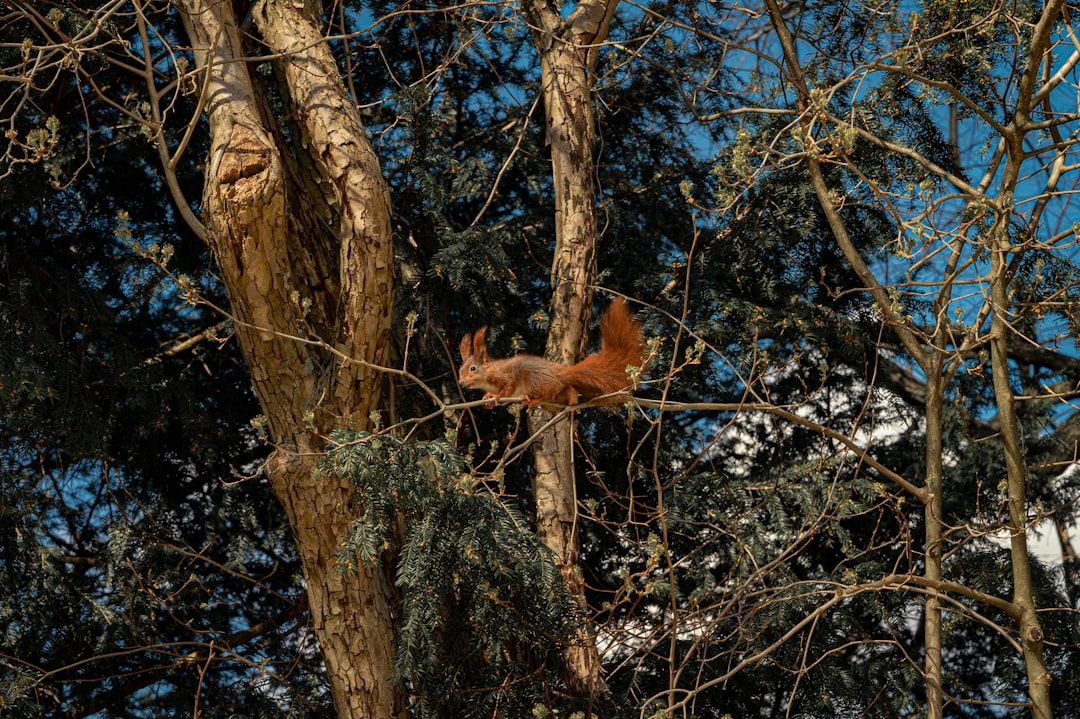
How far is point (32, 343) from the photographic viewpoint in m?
4.16

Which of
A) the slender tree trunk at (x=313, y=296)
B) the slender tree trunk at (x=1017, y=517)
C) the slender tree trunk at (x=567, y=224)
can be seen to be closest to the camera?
the slender tree trunk at (x=1017, y=517)

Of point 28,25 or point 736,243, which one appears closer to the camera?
point 28,25

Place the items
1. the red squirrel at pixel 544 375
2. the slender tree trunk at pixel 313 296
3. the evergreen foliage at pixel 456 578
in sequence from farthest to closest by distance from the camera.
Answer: the slender tree trunk at pixel 313 296
the red squirrel at pixel 544 375
the evergreen foliage at pixel 456 578

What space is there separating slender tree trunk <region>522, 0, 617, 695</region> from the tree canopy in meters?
0.01

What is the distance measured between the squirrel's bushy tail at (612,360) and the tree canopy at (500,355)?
0.15m

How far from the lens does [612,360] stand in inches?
139

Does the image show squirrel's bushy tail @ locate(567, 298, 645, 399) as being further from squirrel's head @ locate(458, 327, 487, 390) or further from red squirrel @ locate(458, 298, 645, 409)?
squirrel's head @ locate(458, 327, 487, 390)

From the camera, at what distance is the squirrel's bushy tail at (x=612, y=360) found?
11.3 ft

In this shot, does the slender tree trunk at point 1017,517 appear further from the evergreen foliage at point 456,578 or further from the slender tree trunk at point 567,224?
the slender tree trunk at point 567,224

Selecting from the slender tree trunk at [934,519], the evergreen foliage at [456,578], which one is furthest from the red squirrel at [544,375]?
the slender tree trunk at [934,519]

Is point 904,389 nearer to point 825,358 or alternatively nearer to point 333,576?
point 825,358

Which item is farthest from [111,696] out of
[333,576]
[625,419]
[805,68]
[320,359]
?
[805,68]

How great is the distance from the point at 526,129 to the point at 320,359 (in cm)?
151

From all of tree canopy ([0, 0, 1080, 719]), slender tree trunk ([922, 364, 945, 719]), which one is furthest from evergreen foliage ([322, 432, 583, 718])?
slender tree trunk ([922, 364, 945, 719])
